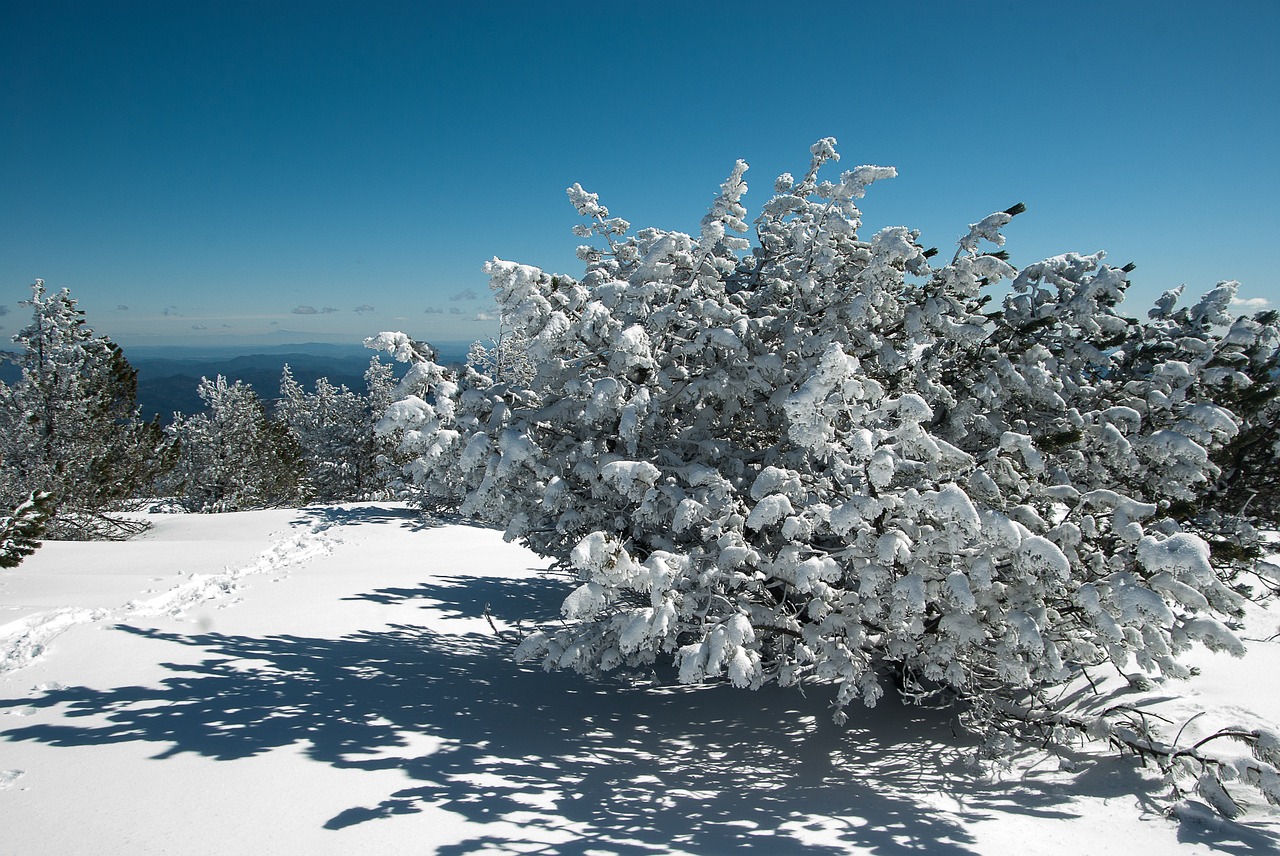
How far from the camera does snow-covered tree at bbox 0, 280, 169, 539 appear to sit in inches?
494

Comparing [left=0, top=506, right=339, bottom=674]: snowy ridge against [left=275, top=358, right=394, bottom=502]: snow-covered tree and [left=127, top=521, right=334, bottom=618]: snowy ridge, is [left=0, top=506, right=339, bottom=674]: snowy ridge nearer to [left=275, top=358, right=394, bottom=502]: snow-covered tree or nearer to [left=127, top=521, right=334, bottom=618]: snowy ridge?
[left=127, top=521, right=334, bottom=618]: snowy ridge

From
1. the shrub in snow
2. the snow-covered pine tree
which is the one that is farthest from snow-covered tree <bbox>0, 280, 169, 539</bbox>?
the shrub in snow

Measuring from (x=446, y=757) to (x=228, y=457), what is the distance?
66.1 ft

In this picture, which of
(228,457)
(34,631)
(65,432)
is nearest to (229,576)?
(34,631)

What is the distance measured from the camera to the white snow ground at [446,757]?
3.68 meters

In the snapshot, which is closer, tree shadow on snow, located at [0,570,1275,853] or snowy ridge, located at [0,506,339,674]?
tree shadow on snow, located at [0,570,1275,853]

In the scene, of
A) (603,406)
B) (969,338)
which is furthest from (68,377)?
(969,338)

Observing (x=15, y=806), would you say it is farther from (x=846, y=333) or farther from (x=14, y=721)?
(x=846, y=333)

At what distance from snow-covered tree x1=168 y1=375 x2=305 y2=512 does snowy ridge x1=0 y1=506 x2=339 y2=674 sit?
36.2 feet

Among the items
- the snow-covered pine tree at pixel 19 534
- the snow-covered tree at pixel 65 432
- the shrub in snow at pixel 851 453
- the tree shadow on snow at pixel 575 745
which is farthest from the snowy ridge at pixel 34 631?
the snow-covered tree at pixel 65 432

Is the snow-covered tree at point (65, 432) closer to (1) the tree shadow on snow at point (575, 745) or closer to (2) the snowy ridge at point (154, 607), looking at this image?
(2) the snowy ridge at point (154, 607)

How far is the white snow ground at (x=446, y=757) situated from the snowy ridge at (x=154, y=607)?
0.16 ft

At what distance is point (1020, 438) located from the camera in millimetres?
4555

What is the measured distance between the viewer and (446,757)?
448 centimetres
